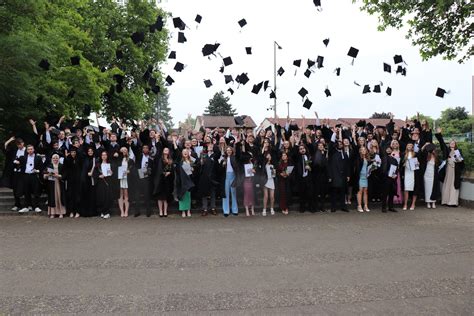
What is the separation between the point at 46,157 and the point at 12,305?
754 centimetres

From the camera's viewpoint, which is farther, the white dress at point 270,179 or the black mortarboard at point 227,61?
the black mortarboard at point 227,61

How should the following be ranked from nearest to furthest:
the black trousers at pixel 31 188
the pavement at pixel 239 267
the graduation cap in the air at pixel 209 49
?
the pavement at pixel 239 267, the black trousers at pixel 31 188, the graduation cap in the air at pixel 209 49

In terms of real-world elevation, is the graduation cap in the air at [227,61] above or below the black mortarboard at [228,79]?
above

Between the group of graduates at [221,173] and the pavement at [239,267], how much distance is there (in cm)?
120

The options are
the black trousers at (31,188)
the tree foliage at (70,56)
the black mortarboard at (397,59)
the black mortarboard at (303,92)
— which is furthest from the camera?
the tree foliage at (70,56)

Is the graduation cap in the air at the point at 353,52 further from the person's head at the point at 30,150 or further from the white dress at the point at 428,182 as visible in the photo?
the person's head at the point at 30,150

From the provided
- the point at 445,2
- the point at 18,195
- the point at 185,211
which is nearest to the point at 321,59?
the point at 445,2

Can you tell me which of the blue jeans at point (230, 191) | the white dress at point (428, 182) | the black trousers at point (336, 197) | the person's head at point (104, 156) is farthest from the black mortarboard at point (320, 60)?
the person's head at point (104, 156)

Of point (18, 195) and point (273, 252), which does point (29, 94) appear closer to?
point (18, 195)

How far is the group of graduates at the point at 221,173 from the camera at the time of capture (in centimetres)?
1106

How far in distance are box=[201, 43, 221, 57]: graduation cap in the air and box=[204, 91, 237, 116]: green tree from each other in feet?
220

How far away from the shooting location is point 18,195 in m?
11.5

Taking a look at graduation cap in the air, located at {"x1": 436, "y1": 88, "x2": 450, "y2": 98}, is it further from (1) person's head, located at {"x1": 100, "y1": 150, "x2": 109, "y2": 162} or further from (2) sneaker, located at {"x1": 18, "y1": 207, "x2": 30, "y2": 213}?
(2) sneaker, located at {"x1": 18, "y1": 207, "x2": 30, "y2": 213}

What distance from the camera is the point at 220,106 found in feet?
260
